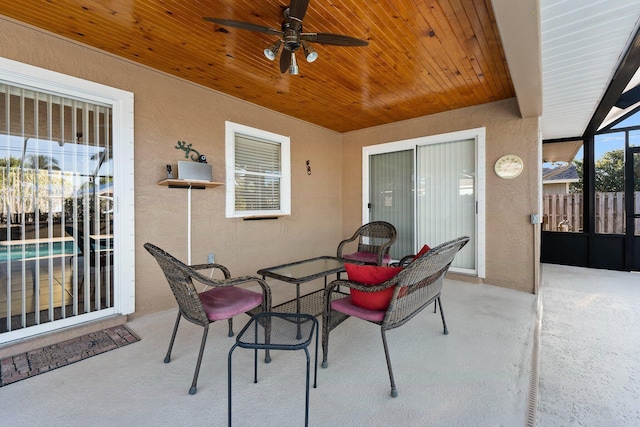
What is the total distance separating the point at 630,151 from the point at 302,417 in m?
6.71

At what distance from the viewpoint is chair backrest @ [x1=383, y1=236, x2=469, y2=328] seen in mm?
1753

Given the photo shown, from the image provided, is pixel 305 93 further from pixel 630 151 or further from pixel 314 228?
pixel 630 151

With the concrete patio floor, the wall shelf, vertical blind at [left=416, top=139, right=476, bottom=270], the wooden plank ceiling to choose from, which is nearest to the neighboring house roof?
vertical blind at [left=416, top=139, right=476, bottom=270]

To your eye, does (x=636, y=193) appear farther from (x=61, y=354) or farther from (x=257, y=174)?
(x=61, y=354)

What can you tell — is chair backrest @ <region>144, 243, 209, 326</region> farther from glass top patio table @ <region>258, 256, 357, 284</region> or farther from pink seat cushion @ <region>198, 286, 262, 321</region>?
glass top patio table @ <region>258, 256, 357, 284</region>

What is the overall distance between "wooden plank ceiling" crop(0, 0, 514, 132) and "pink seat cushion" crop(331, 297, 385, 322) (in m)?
2.15

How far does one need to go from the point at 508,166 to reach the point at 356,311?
3291 mm

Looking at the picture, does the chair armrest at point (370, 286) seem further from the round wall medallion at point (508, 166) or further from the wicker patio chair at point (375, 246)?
the round wall medallion at point (508, 166)

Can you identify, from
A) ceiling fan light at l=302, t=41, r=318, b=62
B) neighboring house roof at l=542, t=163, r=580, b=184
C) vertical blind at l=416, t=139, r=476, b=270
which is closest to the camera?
ceiling fan light at l=302, t=41, r=318, b=62

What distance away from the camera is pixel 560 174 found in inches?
250

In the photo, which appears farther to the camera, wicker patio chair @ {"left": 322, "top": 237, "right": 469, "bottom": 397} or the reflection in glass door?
the reflection in glass door

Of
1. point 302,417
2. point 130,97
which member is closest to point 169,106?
point 130,97

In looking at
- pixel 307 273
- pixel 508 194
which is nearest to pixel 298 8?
pixel 307 273

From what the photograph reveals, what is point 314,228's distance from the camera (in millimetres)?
5086
